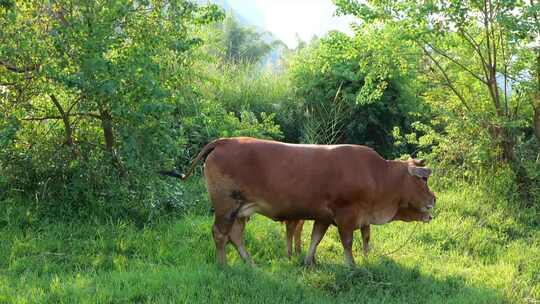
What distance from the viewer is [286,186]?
6.18 metres

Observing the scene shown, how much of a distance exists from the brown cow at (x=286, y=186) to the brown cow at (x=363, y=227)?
360 mm

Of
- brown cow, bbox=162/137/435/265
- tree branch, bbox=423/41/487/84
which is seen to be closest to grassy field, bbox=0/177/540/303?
brown cow, bbox=162/137/435/265

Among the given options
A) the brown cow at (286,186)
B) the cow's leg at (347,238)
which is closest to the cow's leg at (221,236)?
the brown cow at (286,186)

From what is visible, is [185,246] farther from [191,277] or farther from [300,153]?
[300,153]

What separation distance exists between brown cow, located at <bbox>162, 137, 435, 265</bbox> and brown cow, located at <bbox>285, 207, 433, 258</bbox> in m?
0.36

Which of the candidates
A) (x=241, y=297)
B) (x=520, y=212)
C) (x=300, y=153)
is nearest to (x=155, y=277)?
(x=241, y=297)

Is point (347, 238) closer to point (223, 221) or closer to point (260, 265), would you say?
point (260, 265)

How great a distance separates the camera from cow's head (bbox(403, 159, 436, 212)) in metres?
6.79

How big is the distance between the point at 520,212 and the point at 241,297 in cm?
514

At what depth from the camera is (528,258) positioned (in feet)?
23.0

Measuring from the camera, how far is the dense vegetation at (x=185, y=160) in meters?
5.86

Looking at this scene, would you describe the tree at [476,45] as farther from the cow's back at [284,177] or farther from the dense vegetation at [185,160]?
the cow's back at [284,177]

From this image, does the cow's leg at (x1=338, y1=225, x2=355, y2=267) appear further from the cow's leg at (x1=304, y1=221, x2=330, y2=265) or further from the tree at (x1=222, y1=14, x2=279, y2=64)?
the tree at (x1=222, y1=14, x2=279, y2=64)

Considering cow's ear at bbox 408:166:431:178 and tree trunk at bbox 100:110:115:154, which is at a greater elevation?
tree trunk at bbox 100:110:115:154
